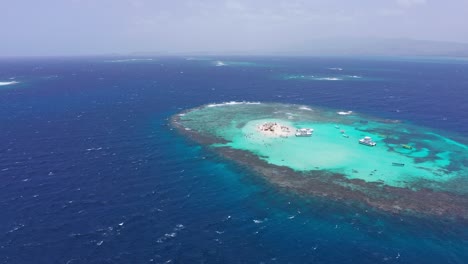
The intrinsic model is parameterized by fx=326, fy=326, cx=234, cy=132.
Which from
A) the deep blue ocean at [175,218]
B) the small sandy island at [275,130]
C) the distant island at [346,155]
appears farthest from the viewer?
the small sandy island at [275,130]

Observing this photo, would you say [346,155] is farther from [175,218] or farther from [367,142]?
[175,218]

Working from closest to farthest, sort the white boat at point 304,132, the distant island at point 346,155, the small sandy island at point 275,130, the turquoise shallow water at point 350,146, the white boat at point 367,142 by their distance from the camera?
the distant island at point 346,155
the turquoise shallow water at point 350,146
the white boat at point 367,142
the white boat at point 304,132
the small sandy island at point 275,130

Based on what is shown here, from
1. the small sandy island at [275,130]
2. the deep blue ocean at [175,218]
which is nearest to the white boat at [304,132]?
the small sandy island at [275,130]

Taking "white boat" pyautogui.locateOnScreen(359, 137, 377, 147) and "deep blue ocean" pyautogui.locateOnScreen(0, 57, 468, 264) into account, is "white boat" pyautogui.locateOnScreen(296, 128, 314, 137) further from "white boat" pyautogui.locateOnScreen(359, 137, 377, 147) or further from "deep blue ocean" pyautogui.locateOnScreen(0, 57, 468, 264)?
"deep blue ocean" pyautogui.locateOnScreen(0, 57, 468, 264)

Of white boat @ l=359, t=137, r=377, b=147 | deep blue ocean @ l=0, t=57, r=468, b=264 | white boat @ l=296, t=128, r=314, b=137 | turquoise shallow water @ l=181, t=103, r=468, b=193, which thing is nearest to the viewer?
deep blue ocean @ l=0, t=57, r=468, b=264

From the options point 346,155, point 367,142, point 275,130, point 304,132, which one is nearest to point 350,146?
point 367,142

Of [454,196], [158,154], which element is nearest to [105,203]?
[158,154]

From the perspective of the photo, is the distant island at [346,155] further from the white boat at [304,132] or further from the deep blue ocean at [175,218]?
the deep blue ocean at [175,218]

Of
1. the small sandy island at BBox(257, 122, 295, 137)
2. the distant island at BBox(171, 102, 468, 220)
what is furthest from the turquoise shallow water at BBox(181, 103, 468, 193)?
the small sandy island at BBox(257, 122, 295, 137)
